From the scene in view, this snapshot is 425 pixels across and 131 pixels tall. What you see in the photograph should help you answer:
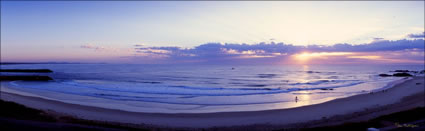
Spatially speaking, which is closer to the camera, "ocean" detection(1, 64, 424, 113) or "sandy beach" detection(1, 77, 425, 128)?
"sandy beach" detection(1, 77, 425, 128)

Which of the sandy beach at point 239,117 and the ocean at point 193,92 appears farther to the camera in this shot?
the ocean at point 193,92

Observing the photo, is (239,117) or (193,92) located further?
(193,92)

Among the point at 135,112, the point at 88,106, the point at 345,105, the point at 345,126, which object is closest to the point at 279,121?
the point at 345,126

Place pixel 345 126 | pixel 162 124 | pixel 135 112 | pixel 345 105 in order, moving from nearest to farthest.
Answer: pixel 345 126
pixel 162 124
pixel 135 112
pixel 345 105

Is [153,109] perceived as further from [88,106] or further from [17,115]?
[17,115]

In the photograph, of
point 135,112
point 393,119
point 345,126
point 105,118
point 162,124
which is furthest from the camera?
point 135,112

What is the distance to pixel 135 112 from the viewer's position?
1555 centimetres

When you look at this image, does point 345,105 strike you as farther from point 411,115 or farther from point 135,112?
point 135,112

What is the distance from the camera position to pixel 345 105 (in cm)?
1780

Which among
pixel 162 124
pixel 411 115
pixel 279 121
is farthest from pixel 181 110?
pixel 411 115

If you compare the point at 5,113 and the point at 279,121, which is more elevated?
the point at 5,113

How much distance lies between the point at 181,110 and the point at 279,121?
260 inches

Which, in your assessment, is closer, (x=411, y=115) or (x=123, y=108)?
(x=411, y=115)

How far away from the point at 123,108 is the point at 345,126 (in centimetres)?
1349
